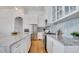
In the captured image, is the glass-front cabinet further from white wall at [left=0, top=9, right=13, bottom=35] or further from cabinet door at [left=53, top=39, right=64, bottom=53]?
white wall at [left=0, top=9, right=13, bottom=35]

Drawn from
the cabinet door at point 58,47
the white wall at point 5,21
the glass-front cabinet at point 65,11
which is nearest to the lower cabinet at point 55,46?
the cabinet door at point 58,47

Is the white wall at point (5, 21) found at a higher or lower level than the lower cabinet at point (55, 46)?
higher

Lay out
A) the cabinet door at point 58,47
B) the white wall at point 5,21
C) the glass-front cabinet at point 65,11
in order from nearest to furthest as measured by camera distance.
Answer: the cabinet door at point 58,47, the glass-front cabinet at point 65,11, the white wall at point 5,21

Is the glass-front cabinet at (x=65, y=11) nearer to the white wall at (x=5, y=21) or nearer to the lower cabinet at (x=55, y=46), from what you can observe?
the lower cabinet at (x=55, y=46)

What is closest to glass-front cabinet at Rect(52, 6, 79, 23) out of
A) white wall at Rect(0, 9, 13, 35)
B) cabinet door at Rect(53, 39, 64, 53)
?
cabinet door at Rect(53, 39, 64, 53)

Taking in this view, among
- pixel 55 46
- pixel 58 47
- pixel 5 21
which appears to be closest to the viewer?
pixel 58 47

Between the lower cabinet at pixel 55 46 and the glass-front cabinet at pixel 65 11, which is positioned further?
the glass-front cabinet at pixel 65 11

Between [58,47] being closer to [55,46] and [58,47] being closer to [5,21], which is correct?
[55,46]

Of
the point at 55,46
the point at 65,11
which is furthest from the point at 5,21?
the point at 55,46

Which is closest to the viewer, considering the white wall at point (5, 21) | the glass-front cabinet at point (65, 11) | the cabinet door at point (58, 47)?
the cabinet door at point (58, 47)
